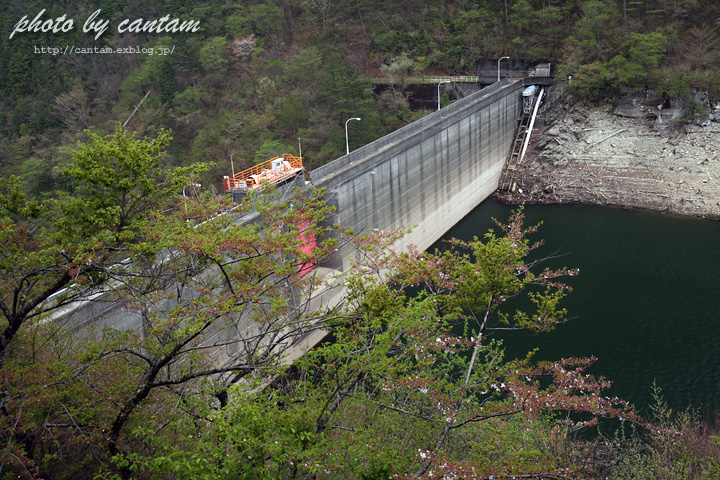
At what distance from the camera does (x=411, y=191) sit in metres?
31.8

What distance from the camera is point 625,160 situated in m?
38.8

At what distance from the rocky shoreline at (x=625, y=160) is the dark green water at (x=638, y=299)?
4.90ft

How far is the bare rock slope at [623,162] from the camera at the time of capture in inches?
1407

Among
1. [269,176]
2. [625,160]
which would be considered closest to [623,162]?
[625,160]

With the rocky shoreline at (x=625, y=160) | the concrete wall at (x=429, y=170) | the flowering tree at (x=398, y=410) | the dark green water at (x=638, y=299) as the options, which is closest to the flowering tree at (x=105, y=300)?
the flowering tree at (x=398, y=410)

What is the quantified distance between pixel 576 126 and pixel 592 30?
731cm

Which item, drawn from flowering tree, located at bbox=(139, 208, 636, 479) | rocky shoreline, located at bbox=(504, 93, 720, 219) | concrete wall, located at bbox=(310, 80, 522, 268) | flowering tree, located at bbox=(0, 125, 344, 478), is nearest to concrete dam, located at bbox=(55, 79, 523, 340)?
concrete wall, located at bbox=(310, 80, 522, 268)

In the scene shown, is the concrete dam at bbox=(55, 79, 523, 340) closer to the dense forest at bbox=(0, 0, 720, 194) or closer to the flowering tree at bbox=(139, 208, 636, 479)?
the dense forest at bbox=(0, 0, 720, 194)

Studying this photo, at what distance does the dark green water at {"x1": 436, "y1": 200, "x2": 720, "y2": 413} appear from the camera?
68.2 feet

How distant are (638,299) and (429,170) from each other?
13.2 m

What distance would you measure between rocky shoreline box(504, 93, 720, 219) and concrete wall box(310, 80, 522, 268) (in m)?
3.00

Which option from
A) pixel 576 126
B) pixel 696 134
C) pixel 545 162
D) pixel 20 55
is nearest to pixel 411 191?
pixel 545 162

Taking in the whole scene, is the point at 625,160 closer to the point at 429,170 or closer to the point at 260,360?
the point at 429,170

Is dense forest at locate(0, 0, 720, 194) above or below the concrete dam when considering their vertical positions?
above
